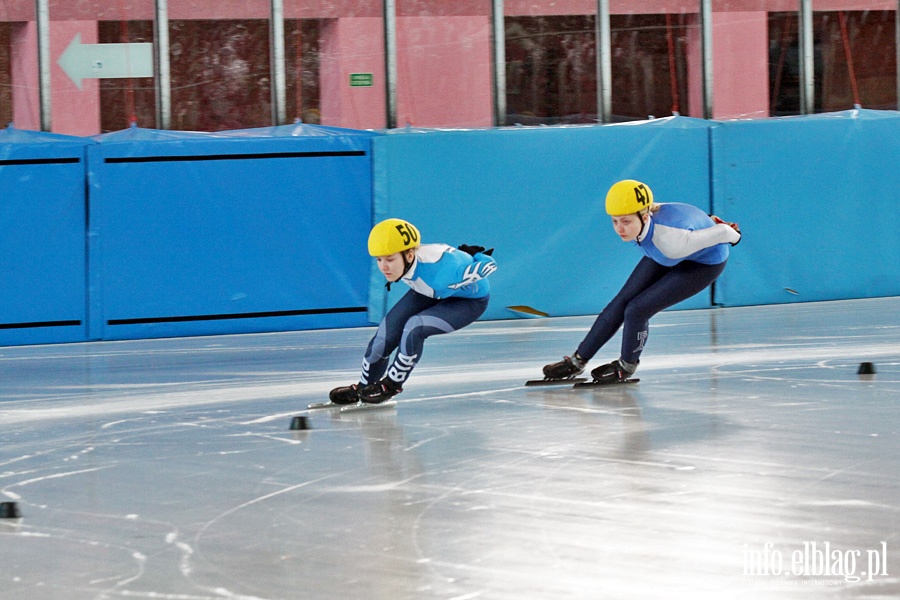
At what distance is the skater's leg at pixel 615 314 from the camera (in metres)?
7.05

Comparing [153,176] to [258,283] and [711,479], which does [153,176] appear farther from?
[711,479]

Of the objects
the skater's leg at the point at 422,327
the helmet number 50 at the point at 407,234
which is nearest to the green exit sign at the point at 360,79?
the skater's leg at the point at 422,327

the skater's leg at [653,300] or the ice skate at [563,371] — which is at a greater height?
the skater's leg at [653,300]

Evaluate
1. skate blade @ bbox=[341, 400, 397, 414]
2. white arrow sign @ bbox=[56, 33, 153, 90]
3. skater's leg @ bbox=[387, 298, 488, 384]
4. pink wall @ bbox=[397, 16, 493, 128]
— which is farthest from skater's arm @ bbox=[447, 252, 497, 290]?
A: white arrow sign @ bbox=[56, 33, 153, 90]

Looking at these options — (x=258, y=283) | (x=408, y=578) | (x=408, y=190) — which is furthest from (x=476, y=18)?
(x=408, y=578)

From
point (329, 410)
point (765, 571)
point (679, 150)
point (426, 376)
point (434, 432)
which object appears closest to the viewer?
point (765, 571)

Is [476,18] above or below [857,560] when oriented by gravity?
above

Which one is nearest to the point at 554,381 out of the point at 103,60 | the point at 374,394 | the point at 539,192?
the point at 374,394

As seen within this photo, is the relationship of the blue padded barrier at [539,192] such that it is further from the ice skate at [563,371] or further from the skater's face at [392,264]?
the skater's face at [392,264]

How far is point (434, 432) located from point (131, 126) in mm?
5985

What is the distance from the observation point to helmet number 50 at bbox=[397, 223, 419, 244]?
6150 mm

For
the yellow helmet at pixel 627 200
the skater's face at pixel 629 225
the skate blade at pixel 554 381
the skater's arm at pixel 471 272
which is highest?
the yellow helmet at pixel 627 200

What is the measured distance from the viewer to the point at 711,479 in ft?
14.9

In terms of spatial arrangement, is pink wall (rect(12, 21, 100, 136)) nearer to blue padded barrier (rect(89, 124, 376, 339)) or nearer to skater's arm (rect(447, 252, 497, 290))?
blue padded barrier (rect(89, 124, 376, 339))
